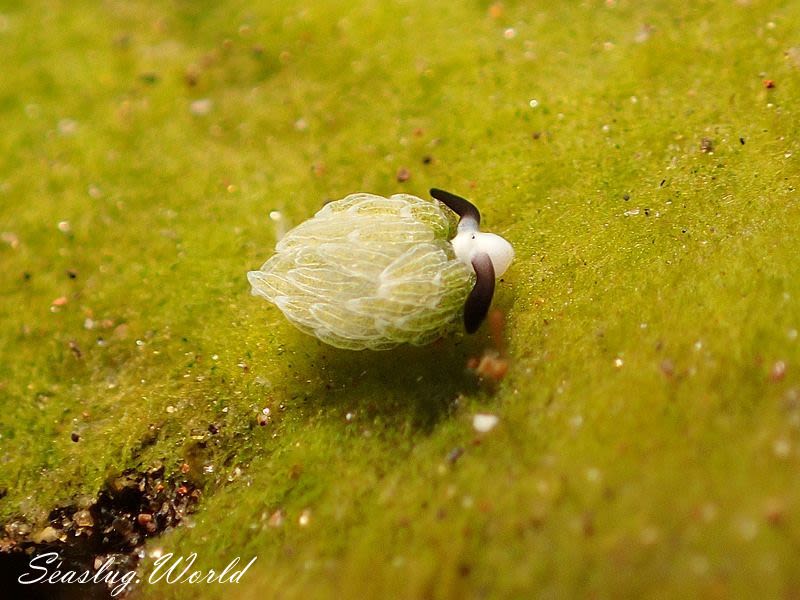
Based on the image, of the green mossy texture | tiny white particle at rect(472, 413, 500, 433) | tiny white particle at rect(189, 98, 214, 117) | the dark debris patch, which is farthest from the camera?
tiny white particle at rect(189, 98, 214, 117)

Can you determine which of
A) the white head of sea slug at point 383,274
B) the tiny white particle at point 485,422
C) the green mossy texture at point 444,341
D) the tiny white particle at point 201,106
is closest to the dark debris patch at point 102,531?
the green mossy texture at point 444,341

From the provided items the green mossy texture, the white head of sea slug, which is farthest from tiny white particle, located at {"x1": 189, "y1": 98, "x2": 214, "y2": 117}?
the white head of sea slug

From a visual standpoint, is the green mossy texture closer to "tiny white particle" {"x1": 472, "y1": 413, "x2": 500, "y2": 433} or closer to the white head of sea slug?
"tiny white particle" {"x1": 472, "y1": 413, "x2": 500, "y2": 433}

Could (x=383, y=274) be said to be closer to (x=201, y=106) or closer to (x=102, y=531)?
(x=102, y=531)

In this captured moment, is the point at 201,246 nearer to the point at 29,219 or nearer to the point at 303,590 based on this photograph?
the point at 29,219

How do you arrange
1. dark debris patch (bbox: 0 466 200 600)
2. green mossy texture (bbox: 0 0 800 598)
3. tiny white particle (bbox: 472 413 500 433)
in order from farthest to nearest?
dark debris patch (bbox: 0 466 200 600) < tiny white particle (bbox: 472 413 500 433) < green mossy texture (bbox: 0 0 800 598)

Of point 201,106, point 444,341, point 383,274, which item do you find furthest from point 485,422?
point 201,106
